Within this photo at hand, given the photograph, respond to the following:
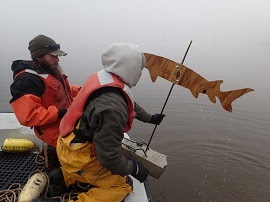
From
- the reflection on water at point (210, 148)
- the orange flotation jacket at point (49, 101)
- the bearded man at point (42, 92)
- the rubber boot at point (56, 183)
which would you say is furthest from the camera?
the reflection on water at point (210, 148)

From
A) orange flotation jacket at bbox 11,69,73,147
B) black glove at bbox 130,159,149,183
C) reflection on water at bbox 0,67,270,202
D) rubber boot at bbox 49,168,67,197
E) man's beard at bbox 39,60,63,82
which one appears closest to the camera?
black glove at bbox 130,159,149,183

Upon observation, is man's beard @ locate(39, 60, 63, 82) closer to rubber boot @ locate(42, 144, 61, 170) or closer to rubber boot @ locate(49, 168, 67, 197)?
rubber boot @ locate(42, 144, 61, 170)

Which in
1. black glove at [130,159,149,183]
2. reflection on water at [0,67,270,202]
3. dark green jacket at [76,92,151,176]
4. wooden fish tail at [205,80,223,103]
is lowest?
reflection on water at [0,67,270,202]

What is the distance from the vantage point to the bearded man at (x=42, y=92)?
9.84ft

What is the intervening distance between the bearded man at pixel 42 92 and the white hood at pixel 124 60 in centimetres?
107

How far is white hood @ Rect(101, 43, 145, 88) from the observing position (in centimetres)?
226

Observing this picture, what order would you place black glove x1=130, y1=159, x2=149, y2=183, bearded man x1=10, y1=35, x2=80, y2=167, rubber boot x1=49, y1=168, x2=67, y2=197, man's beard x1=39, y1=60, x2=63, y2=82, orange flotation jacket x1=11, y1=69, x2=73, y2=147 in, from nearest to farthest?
black glove x1=130, y1=159, x2=149, y2=183 → rubber boot x1=49, y1=168, x2=67, y2=197 → bearded man x1=10, y1=35, x2=80, y2=167 → orange flotation jacket x1=11, y1=69, x2=73, y2=147 → man's beard x1=39, y1=60, x2=63, y2=82

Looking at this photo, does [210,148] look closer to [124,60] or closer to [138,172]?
[138,172]

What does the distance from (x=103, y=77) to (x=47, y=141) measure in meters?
1.35

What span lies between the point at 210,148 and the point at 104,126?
5.12 m

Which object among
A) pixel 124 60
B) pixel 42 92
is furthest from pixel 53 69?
pixel 124 60

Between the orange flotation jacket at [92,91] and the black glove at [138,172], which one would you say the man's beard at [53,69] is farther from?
the black glove at [138,172]

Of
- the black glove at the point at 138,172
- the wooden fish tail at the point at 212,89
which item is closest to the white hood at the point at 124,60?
the black glove at the point at 138,172

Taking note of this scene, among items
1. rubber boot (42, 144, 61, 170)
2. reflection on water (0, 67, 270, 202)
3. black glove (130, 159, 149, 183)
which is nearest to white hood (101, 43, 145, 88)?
black glove (130, 159, 149, 183)
